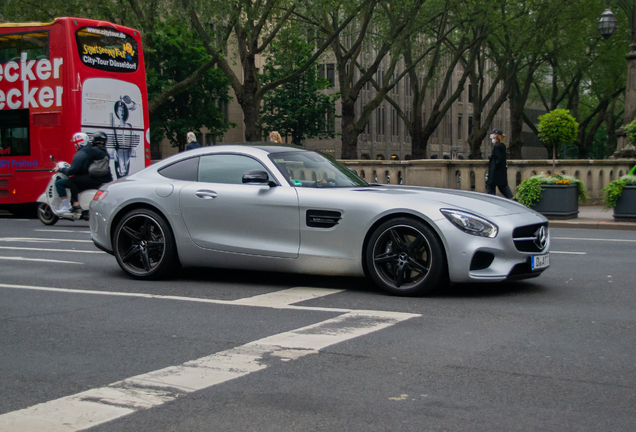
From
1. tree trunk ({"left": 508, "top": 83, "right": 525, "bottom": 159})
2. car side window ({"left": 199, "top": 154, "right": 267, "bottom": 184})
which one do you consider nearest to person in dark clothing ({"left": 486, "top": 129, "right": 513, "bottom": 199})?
car side window ({"left": 199, "top": 154, "right": 267, "bottom": 184})

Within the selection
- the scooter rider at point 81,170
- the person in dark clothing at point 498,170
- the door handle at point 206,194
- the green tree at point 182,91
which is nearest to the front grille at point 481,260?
the door handle at point 206,194

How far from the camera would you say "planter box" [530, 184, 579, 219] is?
17.0 meters

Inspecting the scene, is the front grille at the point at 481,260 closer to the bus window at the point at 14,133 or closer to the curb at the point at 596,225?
the curb at the point at 596,225

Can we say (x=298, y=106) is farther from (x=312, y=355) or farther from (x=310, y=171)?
(x=312, y=355)

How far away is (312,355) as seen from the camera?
502 centimetres

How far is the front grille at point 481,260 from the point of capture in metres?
6.79

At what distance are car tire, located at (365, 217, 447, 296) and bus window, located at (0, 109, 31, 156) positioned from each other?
13464 mm

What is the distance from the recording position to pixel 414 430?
144 inches

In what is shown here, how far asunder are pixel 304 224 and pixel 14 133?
43.3ft

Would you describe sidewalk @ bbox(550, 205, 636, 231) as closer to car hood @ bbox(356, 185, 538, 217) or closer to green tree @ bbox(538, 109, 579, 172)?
green tree @ bbox(538, 109, 579, 172)

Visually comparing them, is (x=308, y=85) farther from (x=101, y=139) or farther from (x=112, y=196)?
(x=112, y=196)

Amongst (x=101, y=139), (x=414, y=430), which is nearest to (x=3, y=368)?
(x=414, y=430)

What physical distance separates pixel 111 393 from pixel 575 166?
2016 cm

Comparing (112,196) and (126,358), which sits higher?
(112,196)
